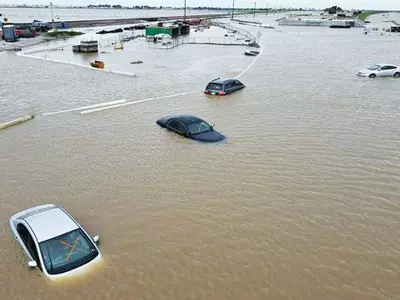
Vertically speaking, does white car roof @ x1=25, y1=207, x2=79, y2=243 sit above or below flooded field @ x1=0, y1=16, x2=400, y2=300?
above

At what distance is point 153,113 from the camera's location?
25.5m

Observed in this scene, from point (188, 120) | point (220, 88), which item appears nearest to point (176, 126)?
point (188, 120)

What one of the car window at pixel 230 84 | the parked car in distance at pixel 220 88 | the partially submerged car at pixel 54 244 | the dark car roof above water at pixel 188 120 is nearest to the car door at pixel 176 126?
the dark car roof above water at pixel 188 120

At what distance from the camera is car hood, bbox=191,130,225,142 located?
19.7 m

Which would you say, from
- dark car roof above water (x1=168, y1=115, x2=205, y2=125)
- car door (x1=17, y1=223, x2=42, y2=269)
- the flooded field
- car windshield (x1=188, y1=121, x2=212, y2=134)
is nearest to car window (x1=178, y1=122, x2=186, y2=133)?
dark car roof above water (x1=168, y1=115, x2=205, y2=125)

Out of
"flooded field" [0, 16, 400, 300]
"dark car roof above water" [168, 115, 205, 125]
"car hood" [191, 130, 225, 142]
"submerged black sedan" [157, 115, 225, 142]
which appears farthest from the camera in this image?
"dark car roof above water" [168, 115, 205, 125]

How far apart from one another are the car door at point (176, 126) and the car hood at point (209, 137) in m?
0.83

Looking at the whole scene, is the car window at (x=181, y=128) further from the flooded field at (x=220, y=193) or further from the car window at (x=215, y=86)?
the car window at (x=215, y=86)

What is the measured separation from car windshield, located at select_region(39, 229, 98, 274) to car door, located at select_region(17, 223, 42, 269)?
13.0 inches

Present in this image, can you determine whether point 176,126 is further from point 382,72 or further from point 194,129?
point 382,72

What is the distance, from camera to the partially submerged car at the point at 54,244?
389 inches

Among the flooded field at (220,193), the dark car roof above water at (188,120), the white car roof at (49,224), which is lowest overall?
the flooded field at (220,193)

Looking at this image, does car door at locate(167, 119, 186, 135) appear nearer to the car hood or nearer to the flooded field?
the flooded field

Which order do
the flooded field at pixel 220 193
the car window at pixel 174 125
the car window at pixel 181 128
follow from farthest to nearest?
1. the car window at pixel 174 125
2. the car window at pixel 181 128
3. the flooded field at pixel 220 193
